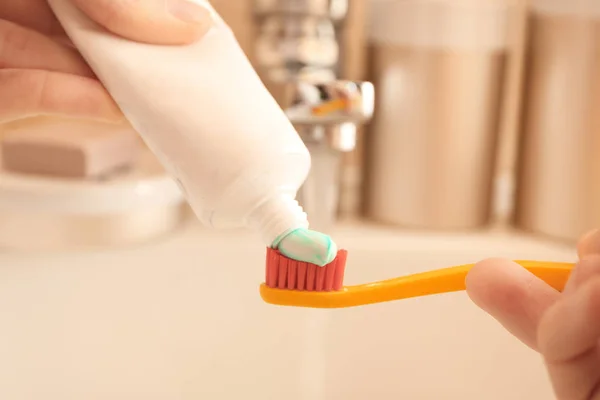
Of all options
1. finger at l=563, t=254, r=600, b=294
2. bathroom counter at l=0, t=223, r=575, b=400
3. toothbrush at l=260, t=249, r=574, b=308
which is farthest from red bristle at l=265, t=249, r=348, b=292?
bathroom counter at l=0, t=223, r=575, b=400

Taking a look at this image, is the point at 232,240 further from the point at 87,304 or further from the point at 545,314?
the point at 545,314

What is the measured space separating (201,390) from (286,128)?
0.91 ft

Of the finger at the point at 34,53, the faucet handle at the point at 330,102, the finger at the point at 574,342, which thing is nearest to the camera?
the finger at the point at 574,342

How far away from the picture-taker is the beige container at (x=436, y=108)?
56 cm

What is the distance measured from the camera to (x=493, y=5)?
561mm

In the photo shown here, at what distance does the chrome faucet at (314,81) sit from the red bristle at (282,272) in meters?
0.18

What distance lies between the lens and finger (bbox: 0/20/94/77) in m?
0.34

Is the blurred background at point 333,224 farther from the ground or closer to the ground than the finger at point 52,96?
closer to the ground

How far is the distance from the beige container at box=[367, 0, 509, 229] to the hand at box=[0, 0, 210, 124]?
0.28m

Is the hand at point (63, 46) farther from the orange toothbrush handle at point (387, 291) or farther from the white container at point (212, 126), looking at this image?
the orange toothbrush handle at point (387, 291)

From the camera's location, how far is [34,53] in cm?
36

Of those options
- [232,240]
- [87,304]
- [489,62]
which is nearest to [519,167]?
[489,62]

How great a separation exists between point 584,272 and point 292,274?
0.39 feet

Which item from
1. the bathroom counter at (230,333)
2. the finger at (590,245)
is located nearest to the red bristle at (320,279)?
the finger at (590,245)
